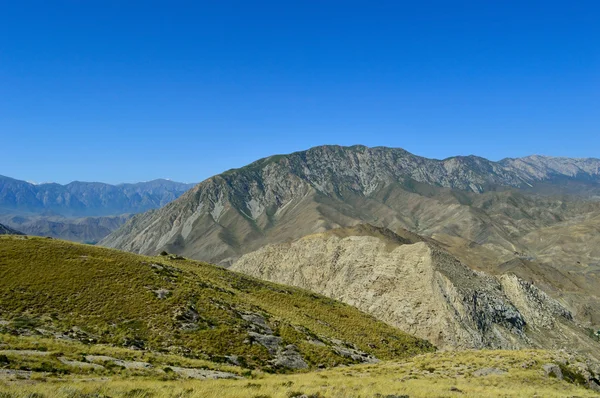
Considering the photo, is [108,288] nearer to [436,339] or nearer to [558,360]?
[558,360]

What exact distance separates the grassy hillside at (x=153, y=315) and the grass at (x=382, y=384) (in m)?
7.07

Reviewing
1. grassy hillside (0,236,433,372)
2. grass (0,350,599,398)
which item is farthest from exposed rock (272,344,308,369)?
grass (0,350,599,398)

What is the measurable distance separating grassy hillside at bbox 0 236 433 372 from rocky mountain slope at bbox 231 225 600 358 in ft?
132

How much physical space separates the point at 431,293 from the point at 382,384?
239ft

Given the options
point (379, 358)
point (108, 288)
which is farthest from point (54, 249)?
point (379, 358)

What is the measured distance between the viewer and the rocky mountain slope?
8500 cm

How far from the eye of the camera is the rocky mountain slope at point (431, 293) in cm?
8500

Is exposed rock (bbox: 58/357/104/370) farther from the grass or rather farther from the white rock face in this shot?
the white rock face

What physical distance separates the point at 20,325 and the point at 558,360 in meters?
40.2

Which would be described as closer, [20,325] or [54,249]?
[20,325]

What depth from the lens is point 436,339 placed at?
3191 inches

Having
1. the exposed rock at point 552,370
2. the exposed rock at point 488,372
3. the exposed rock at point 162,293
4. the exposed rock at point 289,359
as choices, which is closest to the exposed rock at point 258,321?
the exposed rock at point 289,359

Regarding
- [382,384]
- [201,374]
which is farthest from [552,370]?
[201,374]

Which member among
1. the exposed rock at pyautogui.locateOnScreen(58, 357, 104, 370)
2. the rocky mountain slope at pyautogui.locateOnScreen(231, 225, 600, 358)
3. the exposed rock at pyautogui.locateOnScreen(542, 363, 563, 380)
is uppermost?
the exposed rock at pyautogui.locateOnScreen(542, 363, 563, 380)
